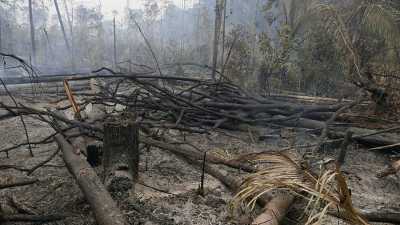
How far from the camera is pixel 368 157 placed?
426cm

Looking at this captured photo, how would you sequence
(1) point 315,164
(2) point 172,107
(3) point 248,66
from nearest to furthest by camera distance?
(1) point 315,164 < (2) point 172,107 < (3) point 248,66

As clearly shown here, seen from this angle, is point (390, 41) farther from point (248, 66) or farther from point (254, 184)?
point (254, 184)

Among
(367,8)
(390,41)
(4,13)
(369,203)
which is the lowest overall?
(369,203)

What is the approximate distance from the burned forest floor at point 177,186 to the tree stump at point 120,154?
126 mm

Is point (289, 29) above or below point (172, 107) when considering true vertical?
above

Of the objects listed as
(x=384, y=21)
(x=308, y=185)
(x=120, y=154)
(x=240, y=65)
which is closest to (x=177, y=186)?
(x=120, y=154)

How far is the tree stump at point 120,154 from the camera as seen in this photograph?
2623 mm

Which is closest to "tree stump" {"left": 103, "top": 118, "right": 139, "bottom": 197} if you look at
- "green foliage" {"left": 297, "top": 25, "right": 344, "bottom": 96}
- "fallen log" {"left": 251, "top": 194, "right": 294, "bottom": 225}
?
"fallen log" {"left": 251, "top": 194, "right": 294, "bottom": 225}

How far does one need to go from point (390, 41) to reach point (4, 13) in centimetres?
3701

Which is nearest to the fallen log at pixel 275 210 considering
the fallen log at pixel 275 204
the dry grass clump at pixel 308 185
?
the fallen log at pixel 275 204

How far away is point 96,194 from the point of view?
7.25ft

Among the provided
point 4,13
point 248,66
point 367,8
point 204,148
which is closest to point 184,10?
point 4,13

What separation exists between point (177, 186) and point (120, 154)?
70cm

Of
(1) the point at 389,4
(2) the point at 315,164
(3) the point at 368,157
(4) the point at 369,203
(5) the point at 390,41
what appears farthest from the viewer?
(1) the point at 389,4
